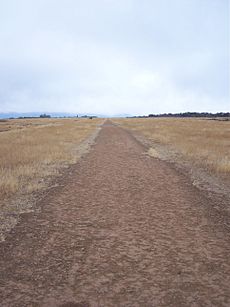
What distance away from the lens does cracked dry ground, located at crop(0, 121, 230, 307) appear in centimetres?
394

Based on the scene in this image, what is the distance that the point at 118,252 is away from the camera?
16.9 feet

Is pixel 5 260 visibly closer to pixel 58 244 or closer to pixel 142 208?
pixel 58 244

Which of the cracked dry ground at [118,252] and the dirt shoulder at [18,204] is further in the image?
the dirt shoulder at [18,204]

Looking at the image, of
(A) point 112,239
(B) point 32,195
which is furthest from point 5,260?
(B) point 32,195

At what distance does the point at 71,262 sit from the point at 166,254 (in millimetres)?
1530

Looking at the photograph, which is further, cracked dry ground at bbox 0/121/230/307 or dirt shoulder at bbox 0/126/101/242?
dirt shoulder at bbox 0/126/101/242

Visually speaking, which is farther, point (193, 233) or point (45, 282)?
point (193, 233)

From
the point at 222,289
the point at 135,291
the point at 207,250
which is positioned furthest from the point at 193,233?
the point at 135,291

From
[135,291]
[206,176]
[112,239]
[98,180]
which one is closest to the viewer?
[135,291]

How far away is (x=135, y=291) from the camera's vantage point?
3994 mm

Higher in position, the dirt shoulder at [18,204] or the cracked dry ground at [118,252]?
the dirt shoulder at [18,204]

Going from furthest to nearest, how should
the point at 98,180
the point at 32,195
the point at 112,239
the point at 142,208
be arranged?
1. the point at 98,180
2. the point at 32,195
3. the point at 142,208
4. the point at 112,239

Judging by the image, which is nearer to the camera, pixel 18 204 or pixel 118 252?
pixel 118 252

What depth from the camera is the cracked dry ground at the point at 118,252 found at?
3.94 meters
